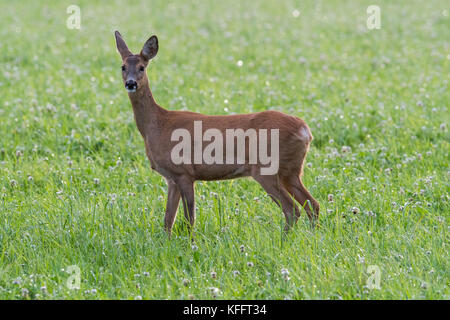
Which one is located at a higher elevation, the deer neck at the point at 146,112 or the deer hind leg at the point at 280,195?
the deer neck at the point at 146,112

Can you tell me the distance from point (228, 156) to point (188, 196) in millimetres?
471

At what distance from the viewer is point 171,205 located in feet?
18.5

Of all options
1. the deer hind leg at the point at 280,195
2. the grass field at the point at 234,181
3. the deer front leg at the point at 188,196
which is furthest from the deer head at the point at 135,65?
the deer hind leg at the point at 280,195

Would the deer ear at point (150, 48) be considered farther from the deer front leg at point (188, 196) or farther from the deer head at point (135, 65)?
the deer front leg at point (188, 196)

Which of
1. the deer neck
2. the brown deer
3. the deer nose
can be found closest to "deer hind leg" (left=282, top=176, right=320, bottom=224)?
the brown deer

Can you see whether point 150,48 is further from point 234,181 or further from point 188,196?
point 234,181

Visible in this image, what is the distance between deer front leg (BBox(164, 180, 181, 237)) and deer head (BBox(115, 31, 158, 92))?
2.96ft

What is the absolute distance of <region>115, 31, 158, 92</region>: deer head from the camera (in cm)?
548

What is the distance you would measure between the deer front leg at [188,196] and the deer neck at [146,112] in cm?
54

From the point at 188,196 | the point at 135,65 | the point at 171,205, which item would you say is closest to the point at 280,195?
the point at 188,196

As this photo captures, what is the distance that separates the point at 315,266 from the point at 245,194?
182 centimetres

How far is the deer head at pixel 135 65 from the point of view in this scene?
5.48 metres

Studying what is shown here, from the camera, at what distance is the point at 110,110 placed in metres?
9.03
